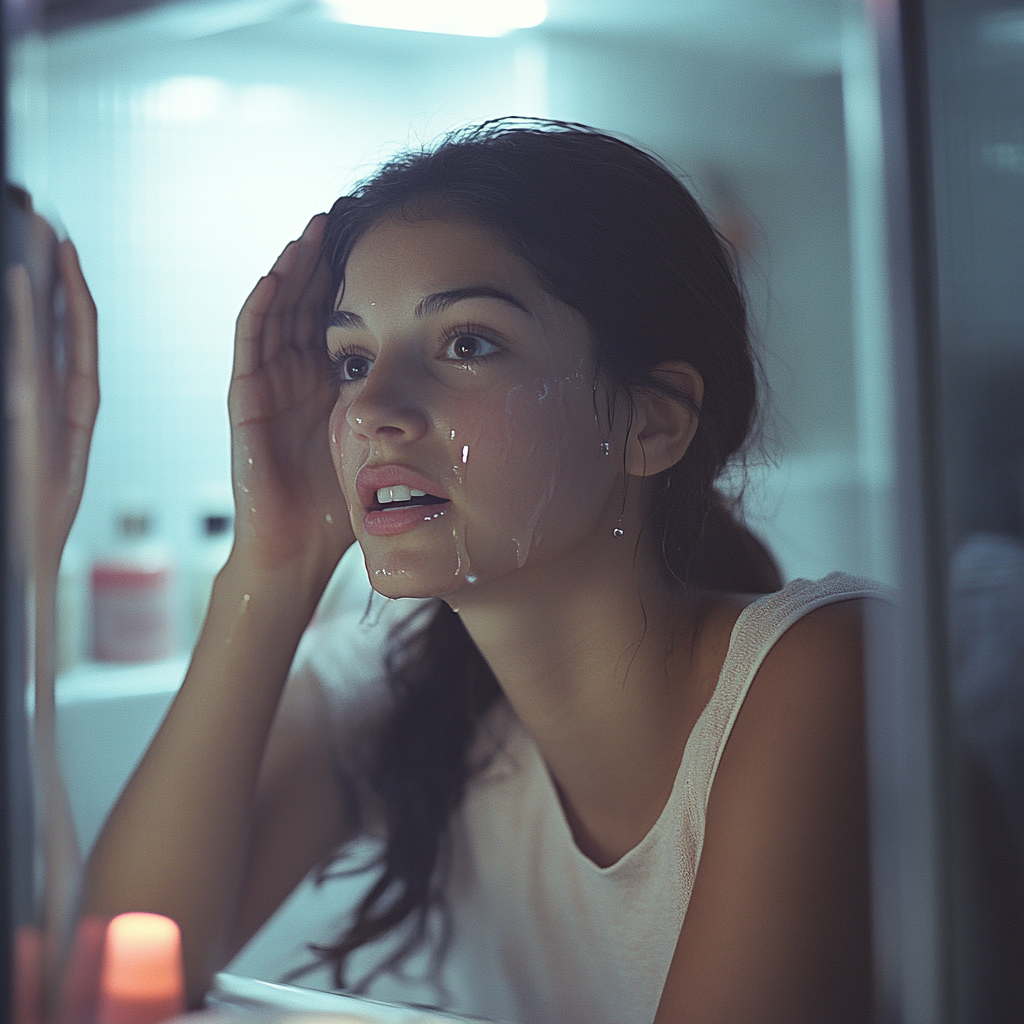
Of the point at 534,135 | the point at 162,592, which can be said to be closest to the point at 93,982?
the point at 162,592

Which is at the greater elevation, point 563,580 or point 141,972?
point 563,580

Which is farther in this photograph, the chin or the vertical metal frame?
the chin

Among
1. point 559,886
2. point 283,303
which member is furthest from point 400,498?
point 559,886

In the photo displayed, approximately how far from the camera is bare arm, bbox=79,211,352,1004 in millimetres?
489

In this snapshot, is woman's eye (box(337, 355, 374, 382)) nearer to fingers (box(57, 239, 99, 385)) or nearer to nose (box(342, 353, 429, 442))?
nose (box(342, 353, 429, 442))

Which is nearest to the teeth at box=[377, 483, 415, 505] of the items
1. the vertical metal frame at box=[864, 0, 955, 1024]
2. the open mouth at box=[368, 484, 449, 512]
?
the open mouth at box=[368, 484, 449, 512]

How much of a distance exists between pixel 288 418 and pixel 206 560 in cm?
10

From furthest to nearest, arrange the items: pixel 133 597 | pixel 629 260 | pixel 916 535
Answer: pixel 133 597, pixel 629 260, pixel 916 535

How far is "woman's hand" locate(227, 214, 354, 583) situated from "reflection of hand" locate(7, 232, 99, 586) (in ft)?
0.24

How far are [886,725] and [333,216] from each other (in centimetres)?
33

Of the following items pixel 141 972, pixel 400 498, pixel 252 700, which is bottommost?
pixel 141 972

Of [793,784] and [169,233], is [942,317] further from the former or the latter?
[169,233]

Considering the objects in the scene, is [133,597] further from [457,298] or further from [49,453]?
[457,298]

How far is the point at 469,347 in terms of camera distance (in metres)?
0.44
